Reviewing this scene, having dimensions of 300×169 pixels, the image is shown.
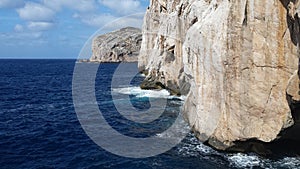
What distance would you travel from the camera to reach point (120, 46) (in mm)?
181375

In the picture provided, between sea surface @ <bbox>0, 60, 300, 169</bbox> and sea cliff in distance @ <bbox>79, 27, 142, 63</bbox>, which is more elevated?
sea cliff in distance @ <bbox>79, 27, 142, 63</bbox>

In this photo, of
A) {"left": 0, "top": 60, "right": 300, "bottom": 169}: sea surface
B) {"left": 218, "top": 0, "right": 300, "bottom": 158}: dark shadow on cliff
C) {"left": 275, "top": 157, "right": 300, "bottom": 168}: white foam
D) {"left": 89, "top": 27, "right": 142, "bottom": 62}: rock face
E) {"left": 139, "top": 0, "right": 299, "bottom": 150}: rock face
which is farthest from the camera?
{"left": 89, "top": 27, "right": 142, "bottom": 62}: rock face

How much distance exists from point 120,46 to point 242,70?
16134 cm

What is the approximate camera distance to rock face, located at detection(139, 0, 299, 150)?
21.6 meters

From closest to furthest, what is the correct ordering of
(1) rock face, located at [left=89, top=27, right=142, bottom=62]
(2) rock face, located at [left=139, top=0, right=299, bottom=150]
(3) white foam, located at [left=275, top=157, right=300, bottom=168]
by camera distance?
1. (2) rock face, located at [left=139, top=0, right=299, bottom=150]
2. (3) white foam, located at [left=275, top=157, right=300, bottom=168]
3. (1) rock face, located at [left=89, top=27, right=142, bottom=62]

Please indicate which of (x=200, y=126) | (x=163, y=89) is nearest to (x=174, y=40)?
(x=163, y=89)

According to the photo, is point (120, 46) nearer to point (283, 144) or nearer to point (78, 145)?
point (78, 145)

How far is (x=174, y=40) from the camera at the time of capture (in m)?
53.7

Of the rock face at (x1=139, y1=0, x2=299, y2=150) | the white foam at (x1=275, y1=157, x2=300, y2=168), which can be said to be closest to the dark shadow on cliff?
the rock face at (x1=139, y1=0, x2=299, y2=150)

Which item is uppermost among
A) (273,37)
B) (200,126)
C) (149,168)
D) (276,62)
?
(273,37)

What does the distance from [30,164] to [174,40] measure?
113 ft

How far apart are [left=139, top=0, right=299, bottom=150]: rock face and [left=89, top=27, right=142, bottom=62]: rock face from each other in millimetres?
150445

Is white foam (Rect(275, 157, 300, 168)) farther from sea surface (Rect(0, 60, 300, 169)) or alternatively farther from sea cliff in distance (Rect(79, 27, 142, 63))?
sea cliff in distance (Rect(79, 27, 142, 63))

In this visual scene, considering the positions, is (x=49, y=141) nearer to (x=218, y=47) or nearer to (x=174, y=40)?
(x=218, y=47)
